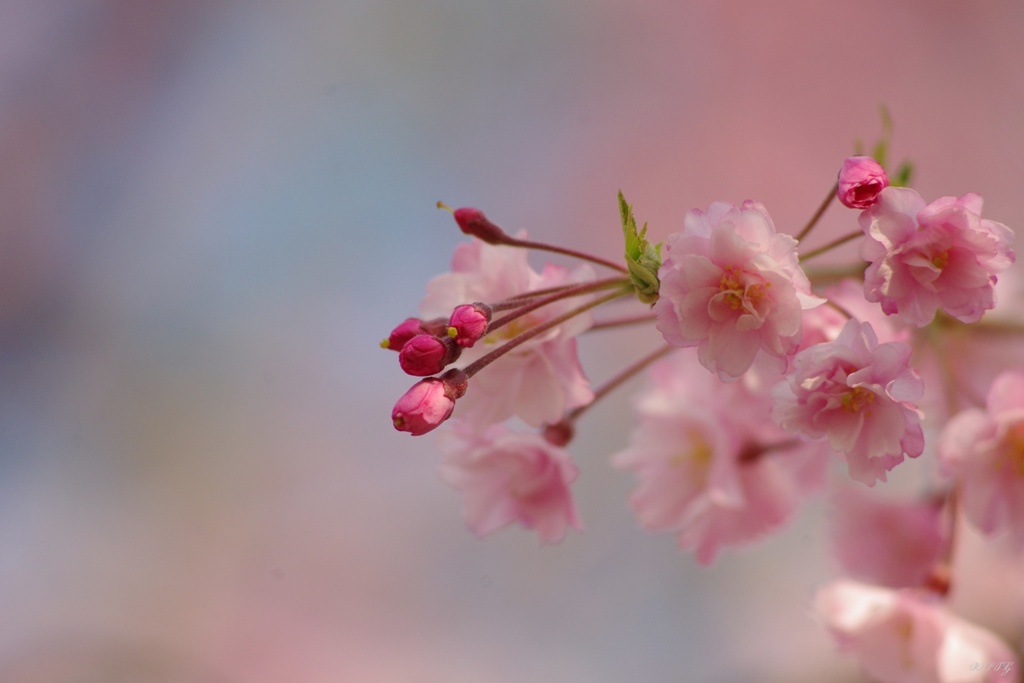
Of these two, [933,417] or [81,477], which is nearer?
[933,417]

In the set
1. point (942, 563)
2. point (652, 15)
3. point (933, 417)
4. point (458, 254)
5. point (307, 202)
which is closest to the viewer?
point (458, 254)

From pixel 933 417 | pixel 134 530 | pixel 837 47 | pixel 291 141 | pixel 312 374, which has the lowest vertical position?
pixel 933 417

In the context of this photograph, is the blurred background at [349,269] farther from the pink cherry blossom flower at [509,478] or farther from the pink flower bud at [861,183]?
the pink flower bud at [861,183]

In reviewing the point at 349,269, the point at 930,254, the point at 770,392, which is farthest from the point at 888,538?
the point at 349,269

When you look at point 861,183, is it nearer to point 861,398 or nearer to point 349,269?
point 861,398

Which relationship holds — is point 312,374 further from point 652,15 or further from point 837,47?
point 837,47

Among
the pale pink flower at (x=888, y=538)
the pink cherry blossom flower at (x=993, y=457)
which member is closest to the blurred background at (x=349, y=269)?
the pale pink flower at (x=888, y=538)

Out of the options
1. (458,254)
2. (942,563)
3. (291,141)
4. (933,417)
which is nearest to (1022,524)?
(942,563)
